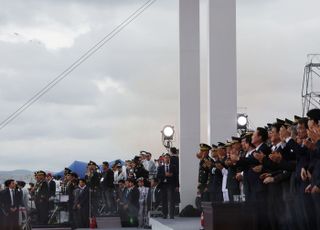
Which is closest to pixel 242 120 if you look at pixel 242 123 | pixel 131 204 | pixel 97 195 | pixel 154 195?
pixel 242 123

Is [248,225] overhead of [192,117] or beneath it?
beneath

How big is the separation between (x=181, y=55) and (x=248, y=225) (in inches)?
429

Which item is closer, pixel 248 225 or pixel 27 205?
pixel 248 225

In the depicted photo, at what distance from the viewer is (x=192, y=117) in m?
21.2

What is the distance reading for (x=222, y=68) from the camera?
16.5 meters

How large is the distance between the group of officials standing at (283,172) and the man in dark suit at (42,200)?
11050mm

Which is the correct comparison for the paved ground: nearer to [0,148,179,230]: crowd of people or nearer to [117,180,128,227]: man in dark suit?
[117,180,128,227]: man in dark suit

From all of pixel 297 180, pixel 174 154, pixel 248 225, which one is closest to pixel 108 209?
pixel 174 154

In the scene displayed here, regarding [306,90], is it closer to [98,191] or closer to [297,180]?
[98,191]

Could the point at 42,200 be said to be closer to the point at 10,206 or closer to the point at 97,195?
the point at 10,206

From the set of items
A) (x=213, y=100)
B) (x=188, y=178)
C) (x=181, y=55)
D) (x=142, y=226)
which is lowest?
(x=142, y=226)

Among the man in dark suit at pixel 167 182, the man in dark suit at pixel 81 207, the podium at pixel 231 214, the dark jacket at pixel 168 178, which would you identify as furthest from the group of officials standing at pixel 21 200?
the podium at pixel 231 214

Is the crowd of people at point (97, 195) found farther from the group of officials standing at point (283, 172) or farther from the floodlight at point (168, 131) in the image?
the group of officials standing at point (283, 172)

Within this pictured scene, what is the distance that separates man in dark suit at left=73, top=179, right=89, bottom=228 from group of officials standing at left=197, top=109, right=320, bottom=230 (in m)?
11.1
